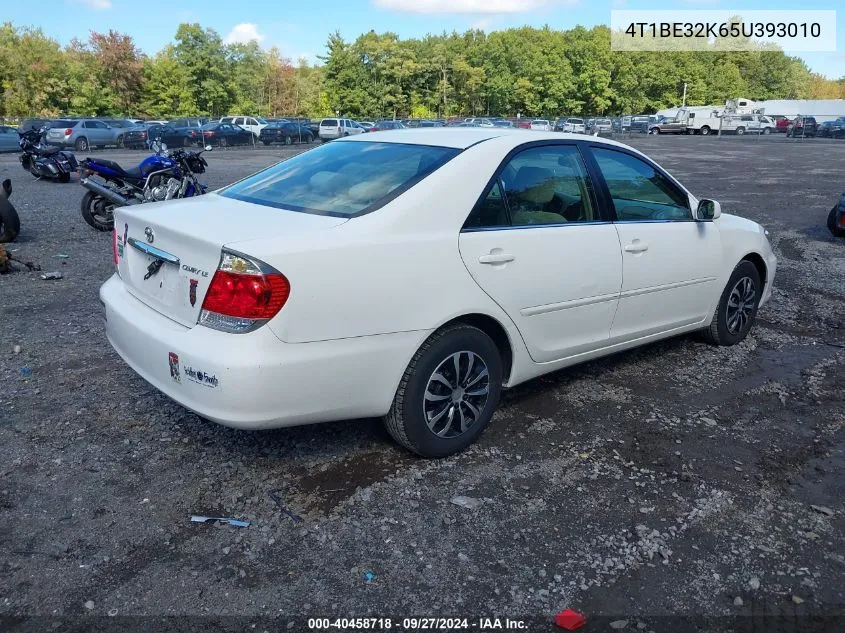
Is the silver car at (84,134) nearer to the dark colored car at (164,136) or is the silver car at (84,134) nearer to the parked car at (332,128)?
the dark colored car at (164,136)

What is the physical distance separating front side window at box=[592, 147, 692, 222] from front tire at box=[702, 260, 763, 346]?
0.83 meters

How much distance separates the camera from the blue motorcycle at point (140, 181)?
10695 millimetres

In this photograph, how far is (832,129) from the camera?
5209cm

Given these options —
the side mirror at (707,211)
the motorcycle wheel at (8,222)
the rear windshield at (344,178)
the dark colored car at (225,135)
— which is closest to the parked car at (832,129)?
the dark colored car at (225,135)

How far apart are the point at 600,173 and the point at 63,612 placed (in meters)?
3.57

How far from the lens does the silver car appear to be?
102 feet

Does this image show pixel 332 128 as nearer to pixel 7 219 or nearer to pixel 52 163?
pixel 52 163

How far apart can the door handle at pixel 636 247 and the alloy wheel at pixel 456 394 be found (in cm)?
129

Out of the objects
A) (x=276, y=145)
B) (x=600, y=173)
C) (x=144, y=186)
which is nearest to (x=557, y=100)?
(x=276, y=145)

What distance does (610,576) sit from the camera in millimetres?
2814

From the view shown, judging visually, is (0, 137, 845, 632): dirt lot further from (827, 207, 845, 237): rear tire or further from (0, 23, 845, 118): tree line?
(0, 23, 845, 118): tree line

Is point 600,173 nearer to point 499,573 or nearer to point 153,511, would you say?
point 499,573

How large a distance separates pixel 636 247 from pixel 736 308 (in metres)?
1.64

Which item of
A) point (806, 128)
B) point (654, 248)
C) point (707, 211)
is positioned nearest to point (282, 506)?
point (654, 248)
